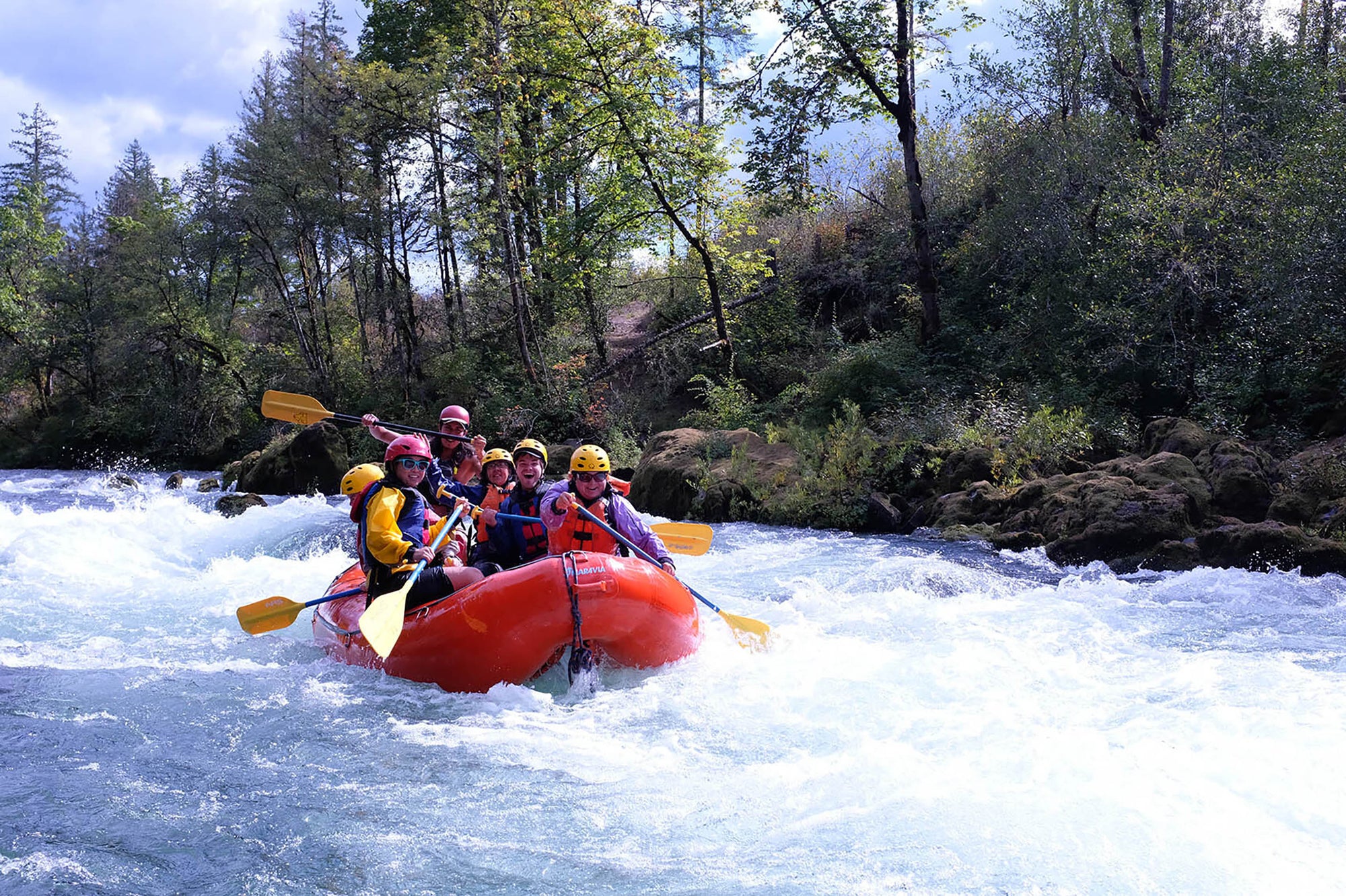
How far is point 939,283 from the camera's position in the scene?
16.4 m

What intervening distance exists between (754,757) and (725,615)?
165cm

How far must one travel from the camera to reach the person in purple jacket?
593 cm

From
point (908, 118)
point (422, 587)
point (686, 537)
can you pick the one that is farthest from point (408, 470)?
point (908, 118)

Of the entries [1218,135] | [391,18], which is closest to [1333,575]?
[1218,135]

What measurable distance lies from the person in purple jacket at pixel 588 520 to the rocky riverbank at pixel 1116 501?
14.2 ft

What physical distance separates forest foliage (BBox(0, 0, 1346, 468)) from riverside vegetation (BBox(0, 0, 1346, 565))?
0.07 m

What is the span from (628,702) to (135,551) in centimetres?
772

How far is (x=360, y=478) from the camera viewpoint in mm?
5699

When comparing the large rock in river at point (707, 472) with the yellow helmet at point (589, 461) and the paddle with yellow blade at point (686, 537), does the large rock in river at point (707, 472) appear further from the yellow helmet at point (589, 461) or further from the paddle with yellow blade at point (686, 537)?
the yellow helmet at point (589, 461)

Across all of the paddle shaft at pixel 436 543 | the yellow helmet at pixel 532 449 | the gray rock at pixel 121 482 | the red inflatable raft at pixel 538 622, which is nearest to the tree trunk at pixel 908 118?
the yellow helmet at pixel 532 449

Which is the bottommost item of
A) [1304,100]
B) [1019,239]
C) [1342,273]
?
[1342,273]

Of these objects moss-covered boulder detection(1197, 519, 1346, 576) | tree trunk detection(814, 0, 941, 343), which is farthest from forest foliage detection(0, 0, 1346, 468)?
moss-covered boulder detection(1197, 519, 1346, 576)

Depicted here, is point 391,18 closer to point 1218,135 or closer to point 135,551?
point 135,551

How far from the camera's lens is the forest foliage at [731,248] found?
11.1 m
